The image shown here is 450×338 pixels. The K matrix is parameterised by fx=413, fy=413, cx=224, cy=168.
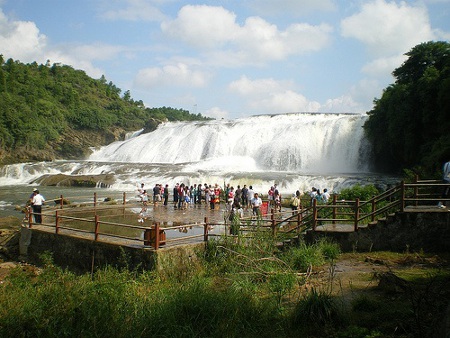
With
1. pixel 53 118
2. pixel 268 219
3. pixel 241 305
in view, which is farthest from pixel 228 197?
pixel 53 118

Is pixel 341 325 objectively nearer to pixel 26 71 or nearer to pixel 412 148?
pixel 412 148

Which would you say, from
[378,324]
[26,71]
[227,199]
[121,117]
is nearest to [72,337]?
[378,324]

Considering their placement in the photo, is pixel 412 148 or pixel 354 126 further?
pixel 354 126

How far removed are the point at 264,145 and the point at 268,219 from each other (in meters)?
29.7

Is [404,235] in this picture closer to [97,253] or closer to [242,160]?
[97,253]

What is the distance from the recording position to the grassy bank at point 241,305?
551 centimetres

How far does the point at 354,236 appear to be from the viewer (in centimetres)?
1097

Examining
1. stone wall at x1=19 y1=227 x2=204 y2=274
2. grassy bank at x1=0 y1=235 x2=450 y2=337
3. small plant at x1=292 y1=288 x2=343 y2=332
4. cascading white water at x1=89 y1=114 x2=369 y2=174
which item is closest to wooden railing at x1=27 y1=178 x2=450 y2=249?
stone wall at x1=19 y1=227 x2=204 y2=274

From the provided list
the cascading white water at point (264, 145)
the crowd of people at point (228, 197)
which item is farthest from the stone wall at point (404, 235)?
the cascading white water at point (264, 145)

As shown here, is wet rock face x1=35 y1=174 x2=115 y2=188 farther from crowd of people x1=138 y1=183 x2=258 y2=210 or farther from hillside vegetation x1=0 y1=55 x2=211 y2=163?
hillside vegetation x1=0 y1=55 x2=211 y2=163

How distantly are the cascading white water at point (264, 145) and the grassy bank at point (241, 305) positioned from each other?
30.8 metres

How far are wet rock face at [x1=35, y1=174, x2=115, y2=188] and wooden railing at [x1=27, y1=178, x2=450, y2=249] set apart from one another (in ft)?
51.2

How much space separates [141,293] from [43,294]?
1.67 metres

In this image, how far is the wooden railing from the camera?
10.5 metres
